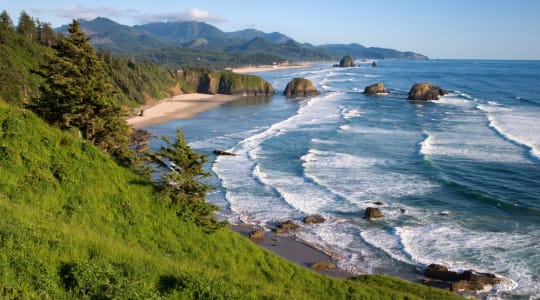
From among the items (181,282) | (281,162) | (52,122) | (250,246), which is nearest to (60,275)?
(181,282)

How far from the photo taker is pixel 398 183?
4047 cm

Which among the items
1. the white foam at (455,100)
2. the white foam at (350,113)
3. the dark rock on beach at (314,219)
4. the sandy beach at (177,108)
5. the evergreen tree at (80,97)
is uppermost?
the evergreen tree at (80,97)

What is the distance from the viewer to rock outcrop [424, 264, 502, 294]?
23312 mm

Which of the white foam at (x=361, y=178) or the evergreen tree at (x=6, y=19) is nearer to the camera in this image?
the white foam at (x=361, y=178)

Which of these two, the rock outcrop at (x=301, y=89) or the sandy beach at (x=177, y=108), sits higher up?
the rock outcrop at (x=301, y=89)

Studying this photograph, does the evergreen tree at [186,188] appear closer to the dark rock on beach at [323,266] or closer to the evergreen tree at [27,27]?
the dark rock on beach at [323,266]

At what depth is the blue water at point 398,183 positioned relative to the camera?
2756 cm

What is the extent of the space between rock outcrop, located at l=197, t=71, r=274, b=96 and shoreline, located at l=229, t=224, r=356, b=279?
334ft

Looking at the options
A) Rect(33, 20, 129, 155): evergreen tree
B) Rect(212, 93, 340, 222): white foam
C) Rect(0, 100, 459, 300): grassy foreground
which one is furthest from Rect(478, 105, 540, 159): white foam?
Rect(33, 20, 129, 155): evergreen tree

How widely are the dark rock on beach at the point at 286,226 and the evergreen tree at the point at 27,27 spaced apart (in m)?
69.1

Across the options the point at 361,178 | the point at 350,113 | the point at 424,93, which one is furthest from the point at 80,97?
the point at 424,93

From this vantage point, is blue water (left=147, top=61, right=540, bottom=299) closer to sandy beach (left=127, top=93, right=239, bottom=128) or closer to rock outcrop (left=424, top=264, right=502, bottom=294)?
rock outcrop (left=424, top=264, right=502, bottom=294)

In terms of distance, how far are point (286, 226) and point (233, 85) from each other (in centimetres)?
10458

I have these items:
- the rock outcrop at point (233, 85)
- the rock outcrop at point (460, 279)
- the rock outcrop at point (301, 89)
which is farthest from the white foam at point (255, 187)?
the rock outcrop at point (233, 85)
